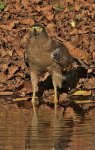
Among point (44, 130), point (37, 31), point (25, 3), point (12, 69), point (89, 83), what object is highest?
point (25, 3)

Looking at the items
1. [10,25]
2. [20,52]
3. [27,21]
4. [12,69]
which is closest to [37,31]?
[12,69]

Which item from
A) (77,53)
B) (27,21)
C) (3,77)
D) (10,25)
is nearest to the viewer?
(3,77)

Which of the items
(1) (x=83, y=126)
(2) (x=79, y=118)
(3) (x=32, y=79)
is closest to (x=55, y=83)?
(3) (x=32, y=79)

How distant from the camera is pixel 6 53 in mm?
18719

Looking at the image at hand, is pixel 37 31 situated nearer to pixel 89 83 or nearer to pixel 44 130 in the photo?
pixel 89 83

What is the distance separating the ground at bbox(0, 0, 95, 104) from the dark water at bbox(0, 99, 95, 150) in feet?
8.16

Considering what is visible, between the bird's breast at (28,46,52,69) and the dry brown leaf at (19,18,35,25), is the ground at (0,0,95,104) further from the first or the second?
the bird's breast at (28,46,52,69)

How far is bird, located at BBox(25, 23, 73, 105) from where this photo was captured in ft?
54.2

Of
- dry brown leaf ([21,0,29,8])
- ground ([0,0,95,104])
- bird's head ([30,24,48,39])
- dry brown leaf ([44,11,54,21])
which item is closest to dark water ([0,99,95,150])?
bird's head ([30,24,48,39])

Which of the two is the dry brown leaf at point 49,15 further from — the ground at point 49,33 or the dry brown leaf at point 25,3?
the dry brown leaf at point 25,3

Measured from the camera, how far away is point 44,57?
16562mm

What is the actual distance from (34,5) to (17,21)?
144 cm

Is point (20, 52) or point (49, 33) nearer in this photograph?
point (20, 52)

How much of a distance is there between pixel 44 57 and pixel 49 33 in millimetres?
A: 3372
